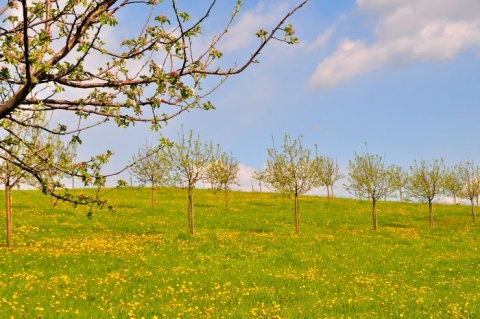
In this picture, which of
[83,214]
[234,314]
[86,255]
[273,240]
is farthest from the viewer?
[83,214]

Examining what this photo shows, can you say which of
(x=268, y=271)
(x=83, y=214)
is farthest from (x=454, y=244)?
(x=83, y=214)

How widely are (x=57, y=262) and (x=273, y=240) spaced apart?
12.7 metres

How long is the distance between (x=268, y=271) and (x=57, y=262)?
8569 millimetres

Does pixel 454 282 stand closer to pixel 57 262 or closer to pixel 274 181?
pixel 57 262

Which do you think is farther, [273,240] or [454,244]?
[454,244]

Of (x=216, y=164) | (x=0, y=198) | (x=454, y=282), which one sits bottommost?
(x=454, y=282)

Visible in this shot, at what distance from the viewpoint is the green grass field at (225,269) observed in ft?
40.4

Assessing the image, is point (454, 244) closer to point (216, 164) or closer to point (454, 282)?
point (454, 282)

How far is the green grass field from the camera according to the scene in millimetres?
12328

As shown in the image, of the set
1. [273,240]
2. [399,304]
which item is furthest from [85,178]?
[273,240]

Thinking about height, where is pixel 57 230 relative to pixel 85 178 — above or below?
below

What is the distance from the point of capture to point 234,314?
449 inches

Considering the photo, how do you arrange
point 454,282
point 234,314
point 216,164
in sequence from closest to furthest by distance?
1. point 234,314
2. point 454,282
3. point 216,164

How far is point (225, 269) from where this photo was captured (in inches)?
702
